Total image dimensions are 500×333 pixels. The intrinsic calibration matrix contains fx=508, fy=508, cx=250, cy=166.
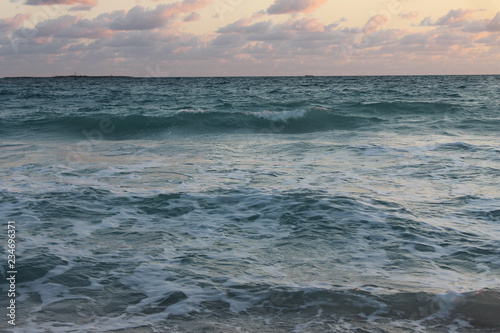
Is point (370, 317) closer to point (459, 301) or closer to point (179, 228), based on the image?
point (459, 301)

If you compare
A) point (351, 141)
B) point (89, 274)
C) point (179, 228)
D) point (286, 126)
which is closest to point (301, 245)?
point (179, 228)

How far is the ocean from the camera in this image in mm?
4367

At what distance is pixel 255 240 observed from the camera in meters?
6.18

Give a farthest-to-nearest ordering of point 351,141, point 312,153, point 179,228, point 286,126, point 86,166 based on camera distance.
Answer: point 286,126
point 351,141
point 312,153
point 86,166
point 179,228

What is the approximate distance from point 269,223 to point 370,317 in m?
2.69

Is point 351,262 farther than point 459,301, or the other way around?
point 351,262

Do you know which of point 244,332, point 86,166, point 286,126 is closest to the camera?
point 244,332

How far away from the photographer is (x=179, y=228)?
6680 mm

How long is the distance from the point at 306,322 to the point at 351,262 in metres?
1.40

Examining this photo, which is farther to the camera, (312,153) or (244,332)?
(312,153)

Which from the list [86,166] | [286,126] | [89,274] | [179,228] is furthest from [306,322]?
[286,126]

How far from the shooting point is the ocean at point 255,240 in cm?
437

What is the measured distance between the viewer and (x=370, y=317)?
4.28 meters

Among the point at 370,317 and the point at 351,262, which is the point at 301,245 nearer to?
the point at 351,262
